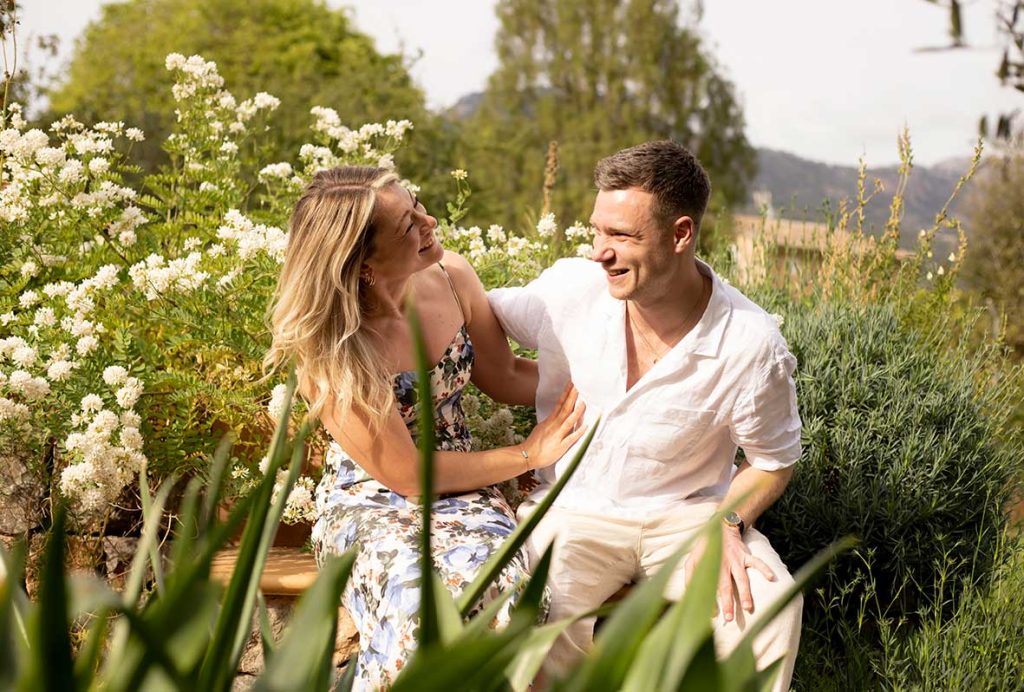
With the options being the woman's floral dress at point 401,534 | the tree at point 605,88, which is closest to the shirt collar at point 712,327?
the woman's floral dress at point 401,534

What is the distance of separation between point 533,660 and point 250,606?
28 centimetres

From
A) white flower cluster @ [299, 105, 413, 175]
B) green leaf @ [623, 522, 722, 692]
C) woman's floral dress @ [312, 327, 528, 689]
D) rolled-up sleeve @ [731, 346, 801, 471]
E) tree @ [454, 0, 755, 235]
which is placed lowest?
woman's floral dress @ [312, 327, 528, 689]

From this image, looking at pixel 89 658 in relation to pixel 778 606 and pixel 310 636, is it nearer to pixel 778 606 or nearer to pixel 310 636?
pixel 310 636

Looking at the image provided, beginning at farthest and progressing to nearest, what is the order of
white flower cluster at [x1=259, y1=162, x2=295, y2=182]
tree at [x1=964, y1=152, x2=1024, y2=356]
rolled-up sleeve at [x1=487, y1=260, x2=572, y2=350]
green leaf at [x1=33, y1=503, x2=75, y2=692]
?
tree at [x1=964, y1=152, x2=1024, y2=356] → white flower cluster at [x1=259, y1=162, x2=295, y2=182] → rolled-up sleeve at [x1=487, y1=260, x2=572, y2=350] → green leaf at [x1=33, y1=503, x2=75, y2=692]

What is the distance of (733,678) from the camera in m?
0.91

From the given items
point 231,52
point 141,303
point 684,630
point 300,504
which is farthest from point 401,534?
point 231,52

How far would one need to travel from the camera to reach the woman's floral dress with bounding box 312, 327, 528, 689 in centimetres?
271

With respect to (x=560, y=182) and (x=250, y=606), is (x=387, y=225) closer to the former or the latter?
(x=250, y=606)

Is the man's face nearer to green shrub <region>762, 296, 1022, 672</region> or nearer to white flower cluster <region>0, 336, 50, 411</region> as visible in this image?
green shrub <region>762, 296, 1022, 672</region>

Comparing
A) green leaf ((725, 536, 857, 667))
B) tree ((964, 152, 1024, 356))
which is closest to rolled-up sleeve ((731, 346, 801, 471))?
green leaf ((725, 536, 857, 667))

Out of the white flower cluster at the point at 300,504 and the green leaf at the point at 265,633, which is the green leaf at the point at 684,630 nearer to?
the green leaf at the point at 265,633

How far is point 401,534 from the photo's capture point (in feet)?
9.46

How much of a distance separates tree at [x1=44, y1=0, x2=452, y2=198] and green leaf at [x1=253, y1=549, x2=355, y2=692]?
105 feet

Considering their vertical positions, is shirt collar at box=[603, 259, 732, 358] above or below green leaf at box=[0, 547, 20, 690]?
below
